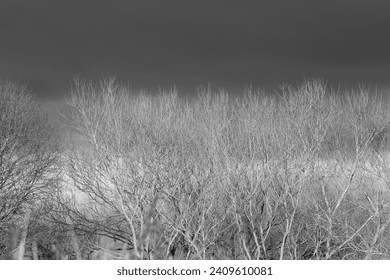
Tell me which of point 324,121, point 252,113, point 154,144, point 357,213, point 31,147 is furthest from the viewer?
point 31,147

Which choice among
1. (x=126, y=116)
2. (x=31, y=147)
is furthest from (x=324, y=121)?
(x=31, y=147)

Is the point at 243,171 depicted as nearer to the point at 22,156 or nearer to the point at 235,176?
the point at 235,176

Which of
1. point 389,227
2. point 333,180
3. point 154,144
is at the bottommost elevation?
point 389,227

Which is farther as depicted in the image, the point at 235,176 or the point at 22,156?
the point at 22,156

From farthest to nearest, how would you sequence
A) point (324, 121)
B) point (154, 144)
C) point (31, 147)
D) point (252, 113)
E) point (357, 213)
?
point (31, 147) < point (357, 213) < point (154, 144) < point (324, 121) < point (252, 113)

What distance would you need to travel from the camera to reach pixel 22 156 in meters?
39.6

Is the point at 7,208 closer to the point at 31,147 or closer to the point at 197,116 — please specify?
the point at 31,147

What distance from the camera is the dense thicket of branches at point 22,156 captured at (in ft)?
125

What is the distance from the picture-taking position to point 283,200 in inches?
1258

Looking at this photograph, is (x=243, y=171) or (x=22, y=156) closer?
(x=243, y=171)

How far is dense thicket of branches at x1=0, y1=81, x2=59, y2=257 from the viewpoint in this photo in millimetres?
38188

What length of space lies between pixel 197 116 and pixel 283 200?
665 cm

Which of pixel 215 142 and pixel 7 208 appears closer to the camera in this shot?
pixel 215 142

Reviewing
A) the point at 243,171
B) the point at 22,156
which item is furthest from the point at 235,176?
the point at 22,156
